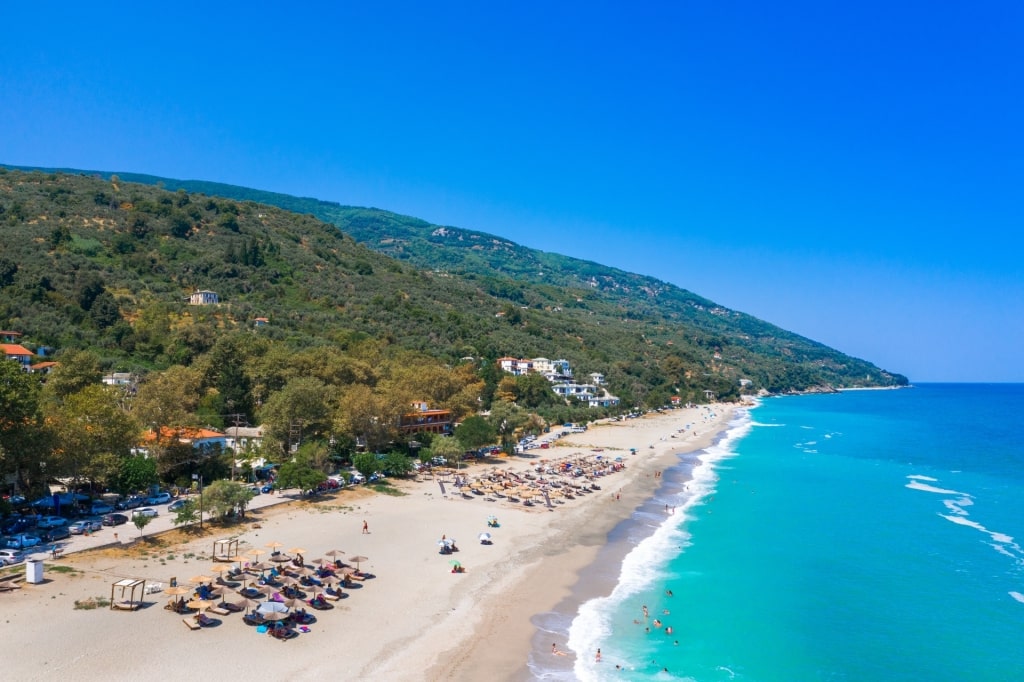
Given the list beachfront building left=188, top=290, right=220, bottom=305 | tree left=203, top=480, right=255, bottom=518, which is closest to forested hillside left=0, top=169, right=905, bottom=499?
beachfront building left=188, top=290, right=220, bottom=305

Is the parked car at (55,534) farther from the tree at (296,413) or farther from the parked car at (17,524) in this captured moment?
the tree at (296,413)

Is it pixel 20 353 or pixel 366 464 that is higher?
pixel 20 353

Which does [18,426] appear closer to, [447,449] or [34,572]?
[34,572]

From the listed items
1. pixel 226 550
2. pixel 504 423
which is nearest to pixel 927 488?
pixel 504 423

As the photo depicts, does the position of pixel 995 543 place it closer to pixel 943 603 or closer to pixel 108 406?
pixel 943 603

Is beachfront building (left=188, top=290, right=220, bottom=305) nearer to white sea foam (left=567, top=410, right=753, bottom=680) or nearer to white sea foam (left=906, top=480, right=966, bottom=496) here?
white sea foam (left=567, top=410, right=753, bottom=680)

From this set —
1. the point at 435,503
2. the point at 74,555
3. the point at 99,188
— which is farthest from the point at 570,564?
the point at 99,188

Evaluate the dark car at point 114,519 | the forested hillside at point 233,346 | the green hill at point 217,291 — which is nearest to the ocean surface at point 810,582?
the forested hillside at point 233,346
